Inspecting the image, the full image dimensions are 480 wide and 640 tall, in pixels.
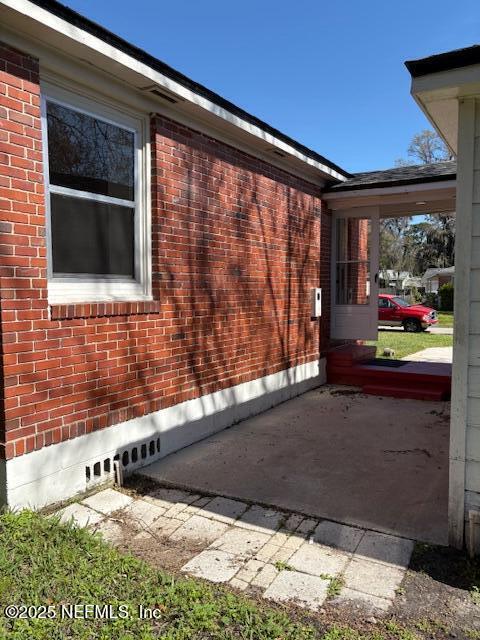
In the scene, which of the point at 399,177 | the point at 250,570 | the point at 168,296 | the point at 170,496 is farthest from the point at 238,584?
the point at 399,177

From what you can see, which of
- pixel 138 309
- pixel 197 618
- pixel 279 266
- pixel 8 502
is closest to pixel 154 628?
pixel 197 618

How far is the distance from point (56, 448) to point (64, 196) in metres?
1.90

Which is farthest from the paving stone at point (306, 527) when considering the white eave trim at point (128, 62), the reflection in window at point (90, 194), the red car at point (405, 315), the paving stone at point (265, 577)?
the red car at point (405, 315)

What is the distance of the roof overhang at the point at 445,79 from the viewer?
101 inches

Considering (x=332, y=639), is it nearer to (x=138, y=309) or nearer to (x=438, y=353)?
(x=138, y=309)

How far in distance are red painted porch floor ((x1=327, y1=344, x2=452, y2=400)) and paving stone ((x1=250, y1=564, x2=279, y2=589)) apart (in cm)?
497

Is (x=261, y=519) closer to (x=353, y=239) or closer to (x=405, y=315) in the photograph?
(x=353, y=239)

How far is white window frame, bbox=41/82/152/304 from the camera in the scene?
3570 mm

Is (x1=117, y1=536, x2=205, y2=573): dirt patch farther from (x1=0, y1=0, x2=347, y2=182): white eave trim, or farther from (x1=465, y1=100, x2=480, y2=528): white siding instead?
(x1=0, y1=0, x2=347, y2=182): white eave trim

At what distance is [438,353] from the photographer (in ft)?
37.0

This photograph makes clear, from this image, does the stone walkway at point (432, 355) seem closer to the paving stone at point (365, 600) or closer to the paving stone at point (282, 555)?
the paving stone at point (282, 555)

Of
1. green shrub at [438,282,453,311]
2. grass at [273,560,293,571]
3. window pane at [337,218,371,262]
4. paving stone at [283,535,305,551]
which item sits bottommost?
paving stone at [283,535,305,551]

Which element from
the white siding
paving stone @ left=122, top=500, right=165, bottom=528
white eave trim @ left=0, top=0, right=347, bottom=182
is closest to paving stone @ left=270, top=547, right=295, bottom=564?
paving stone @ left=122, top=500, right=165, bottom=528

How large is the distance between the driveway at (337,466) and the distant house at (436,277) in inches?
1299
